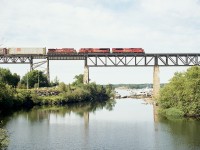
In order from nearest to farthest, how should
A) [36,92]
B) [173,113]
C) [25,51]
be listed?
[173,113] → [36,92] → [25,51]

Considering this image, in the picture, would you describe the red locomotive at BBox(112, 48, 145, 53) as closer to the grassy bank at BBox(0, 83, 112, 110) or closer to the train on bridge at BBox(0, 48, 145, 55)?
the train on bridge at BBox(0, 48, 145, 55)

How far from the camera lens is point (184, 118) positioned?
68.6m

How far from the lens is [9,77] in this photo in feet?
403

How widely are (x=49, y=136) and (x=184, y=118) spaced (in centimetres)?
2934

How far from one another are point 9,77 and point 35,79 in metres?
8.46

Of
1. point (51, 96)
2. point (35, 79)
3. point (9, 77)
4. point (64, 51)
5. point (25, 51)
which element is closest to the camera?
point (51, 96)

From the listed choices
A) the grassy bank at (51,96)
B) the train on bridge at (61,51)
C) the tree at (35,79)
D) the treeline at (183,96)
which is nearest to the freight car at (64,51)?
the train on bridge at (61,51)

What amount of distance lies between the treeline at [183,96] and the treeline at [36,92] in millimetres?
34161

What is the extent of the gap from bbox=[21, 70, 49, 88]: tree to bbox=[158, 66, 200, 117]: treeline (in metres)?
56.1

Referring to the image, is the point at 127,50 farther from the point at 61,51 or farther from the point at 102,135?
the point at 102,135

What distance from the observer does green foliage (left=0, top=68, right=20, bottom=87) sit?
117775 millimetres

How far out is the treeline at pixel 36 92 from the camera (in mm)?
86975

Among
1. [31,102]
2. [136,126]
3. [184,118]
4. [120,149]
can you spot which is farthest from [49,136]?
[31,102]

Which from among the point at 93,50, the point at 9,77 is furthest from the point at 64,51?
the point at 9,77
